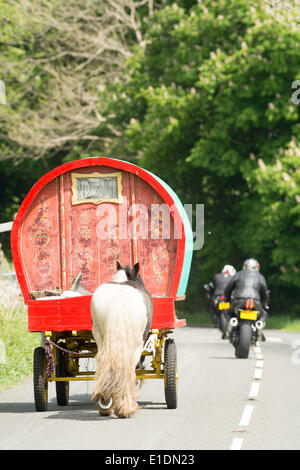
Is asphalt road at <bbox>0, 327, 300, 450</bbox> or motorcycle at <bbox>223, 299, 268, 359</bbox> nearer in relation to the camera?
asphalt road at <bbox>0, 327, 300, 450</bbox>

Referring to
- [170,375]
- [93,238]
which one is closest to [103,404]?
[170,375]

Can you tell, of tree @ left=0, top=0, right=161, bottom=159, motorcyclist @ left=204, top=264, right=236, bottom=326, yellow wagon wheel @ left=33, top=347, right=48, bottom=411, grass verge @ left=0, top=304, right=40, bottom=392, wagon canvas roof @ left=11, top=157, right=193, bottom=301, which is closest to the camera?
yellow wagon wheel @ left=33, top=347, right=48, bottom=411

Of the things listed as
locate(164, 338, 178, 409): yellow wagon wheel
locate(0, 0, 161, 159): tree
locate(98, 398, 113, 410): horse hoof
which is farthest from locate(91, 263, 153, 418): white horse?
locate(0, 0, 161, 159): tree

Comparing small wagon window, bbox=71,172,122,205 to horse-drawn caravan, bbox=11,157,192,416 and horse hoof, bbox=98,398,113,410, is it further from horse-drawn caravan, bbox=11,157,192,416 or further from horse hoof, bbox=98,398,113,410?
horse hoof, bbox=98,398,113,410

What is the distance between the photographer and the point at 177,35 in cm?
3531

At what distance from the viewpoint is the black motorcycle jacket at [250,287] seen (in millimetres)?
20406

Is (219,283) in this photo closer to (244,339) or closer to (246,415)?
(244,339)

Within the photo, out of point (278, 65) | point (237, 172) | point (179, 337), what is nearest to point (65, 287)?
point (179, 337)

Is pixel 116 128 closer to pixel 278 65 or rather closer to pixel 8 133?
pixel 8 133

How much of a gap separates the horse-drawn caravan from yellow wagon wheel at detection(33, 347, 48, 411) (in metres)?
0.38

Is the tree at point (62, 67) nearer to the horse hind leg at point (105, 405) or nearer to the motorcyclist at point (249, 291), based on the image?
the motorcyclist at point (249, 291)

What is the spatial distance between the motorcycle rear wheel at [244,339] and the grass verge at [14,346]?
3629 mm

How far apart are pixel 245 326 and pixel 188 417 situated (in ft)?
26.2

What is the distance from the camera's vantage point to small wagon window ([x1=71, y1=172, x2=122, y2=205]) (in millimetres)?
14422
